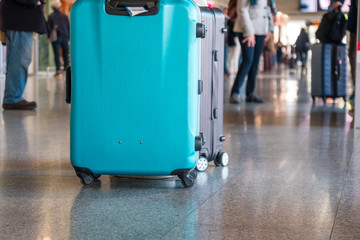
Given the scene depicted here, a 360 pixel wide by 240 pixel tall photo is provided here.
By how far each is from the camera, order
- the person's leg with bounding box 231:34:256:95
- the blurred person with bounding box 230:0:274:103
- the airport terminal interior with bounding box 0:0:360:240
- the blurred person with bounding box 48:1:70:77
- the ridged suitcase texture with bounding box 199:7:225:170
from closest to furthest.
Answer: the airport terminal interior with bounding box 0:0:360:240 → the ridged suitcase texture with bounding box 199:7:225:170 → the blurred person with bounding box 230:0:274:103 → the person's leg with bounding box 231:34:256:95 → the blurred person with bounding box 48:1:70:77

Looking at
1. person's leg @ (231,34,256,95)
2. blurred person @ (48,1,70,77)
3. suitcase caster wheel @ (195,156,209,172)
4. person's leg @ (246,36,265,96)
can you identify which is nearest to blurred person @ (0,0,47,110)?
person's leg @ (231,34,256,95)

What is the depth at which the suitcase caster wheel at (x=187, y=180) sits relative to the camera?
3.00 metres

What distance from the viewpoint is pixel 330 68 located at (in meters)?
8.41

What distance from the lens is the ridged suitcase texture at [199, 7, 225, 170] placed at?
128 inches

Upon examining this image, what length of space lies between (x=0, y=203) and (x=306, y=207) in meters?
1.22

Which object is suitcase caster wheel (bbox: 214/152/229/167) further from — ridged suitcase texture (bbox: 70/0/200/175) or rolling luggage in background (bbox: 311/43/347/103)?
rolling luggage in background (bbox: 311/43/347/103)

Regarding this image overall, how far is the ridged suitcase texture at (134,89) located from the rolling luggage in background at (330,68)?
5.70 metres

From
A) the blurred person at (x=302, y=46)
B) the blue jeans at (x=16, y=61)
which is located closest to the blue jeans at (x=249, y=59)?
the blue jeans at (x=16, y=61)

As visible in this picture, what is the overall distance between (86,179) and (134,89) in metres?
0.47

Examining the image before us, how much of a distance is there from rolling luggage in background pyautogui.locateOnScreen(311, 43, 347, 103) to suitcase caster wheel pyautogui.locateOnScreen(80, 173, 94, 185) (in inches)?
230

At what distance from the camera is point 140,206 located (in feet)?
8.73

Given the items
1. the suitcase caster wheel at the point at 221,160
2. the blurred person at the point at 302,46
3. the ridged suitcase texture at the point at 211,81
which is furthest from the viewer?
the blurred person at the point at 302,46

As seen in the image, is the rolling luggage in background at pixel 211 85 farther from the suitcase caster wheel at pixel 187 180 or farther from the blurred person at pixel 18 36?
the blurred person at pixel 18 36

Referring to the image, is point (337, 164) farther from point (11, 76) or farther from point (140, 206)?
point (11, 76)
